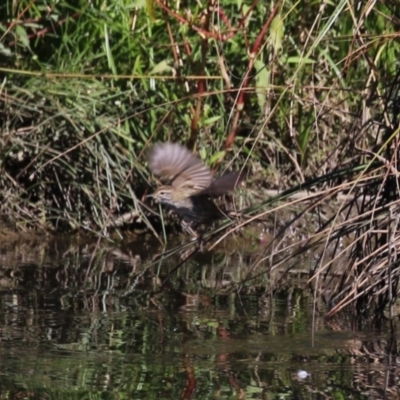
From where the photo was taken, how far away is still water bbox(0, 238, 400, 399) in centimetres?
351

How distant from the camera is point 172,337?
420cm

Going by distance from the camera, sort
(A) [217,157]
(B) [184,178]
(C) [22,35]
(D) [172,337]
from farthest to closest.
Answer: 1. (C) [22,35]
2. (A) [217,157]
3. (B) [184,178]
4. (D) [172,337]

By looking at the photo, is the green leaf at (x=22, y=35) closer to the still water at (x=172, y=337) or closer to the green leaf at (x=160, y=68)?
the green leaf at (x=160, y=68)

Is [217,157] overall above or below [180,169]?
above

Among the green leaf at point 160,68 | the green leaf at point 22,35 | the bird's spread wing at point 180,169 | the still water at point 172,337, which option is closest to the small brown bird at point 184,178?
the bird's spread wing at point 180,169

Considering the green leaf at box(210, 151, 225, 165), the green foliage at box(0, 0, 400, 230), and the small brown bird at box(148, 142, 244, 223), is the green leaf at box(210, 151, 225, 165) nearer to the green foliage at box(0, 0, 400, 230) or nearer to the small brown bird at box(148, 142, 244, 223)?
the green foliage at box(0, 0, 400, 230)

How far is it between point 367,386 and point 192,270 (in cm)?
229

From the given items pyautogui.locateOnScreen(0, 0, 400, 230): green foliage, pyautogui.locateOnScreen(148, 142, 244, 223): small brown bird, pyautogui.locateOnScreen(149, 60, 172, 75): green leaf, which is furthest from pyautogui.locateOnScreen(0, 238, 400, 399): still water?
pyautogui.locateOnScreen(149, 60, 172, 75): green leaf

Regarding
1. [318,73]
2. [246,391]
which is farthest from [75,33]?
[246,391]

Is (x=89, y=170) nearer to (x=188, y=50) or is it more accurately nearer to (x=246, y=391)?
(x=188, y=50)

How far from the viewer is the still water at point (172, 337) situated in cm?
351

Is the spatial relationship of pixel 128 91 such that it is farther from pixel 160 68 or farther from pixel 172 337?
pixel 172 337

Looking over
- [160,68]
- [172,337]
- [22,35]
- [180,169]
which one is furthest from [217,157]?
[172,337]

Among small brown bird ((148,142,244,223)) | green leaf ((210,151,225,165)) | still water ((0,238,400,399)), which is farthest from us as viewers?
green leaf ((210,151,225,165))
